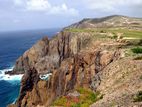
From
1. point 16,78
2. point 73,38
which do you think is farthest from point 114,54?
point 16,78

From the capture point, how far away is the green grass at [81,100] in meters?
32.3

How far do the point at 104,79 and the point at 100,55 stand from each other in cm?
1926

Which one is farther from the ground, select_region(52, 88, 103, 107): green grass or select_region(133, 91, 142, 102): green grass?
select_region(133, 91, 142, 102): green grass

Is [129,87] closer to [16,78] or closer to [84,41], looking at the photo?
[84,41]

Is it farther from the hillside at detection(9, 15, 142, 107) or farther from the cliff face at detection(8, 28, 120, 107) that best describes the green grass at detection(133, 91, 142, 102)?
the cliff face at detection(8, 28, 120, 107)

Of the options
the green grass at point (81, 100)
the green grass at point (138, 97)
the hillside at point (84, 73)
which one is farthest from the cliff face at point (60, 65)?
the green grass at point (138, 97)

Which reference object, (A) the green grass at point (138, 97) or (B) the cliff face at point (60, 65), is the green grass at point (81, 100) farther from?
(A) the green grass at point (138, 97)

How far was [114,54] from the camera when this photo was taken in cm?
5662

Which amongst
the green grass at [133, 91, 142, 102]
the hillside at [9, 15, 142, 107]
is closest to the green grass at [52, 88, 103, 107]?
the hillside at [9, 15, 142, 107]

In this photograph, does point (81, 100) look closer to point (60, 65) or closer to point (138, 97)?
point (138, 97)

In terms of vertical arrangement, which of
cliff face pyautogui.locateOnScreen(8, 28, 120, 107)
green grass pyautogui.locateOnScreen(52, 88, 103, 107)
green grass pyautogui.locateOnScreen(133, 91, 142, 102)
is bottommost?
cliff face pyautogui.locateOnScreen(8, 28, 120, 107)

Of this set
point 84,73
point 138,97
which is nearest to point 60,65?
point 84,73

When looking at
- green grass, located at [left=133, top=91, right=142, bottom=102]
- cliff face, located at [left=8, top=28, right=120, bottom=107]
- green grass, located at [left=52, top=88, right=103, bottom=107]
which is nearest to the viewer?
green grass, located at [left=133, top=91, right=142, bottom=102]

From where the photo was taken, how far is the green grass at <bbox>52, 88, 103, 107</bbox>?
32.3 m
